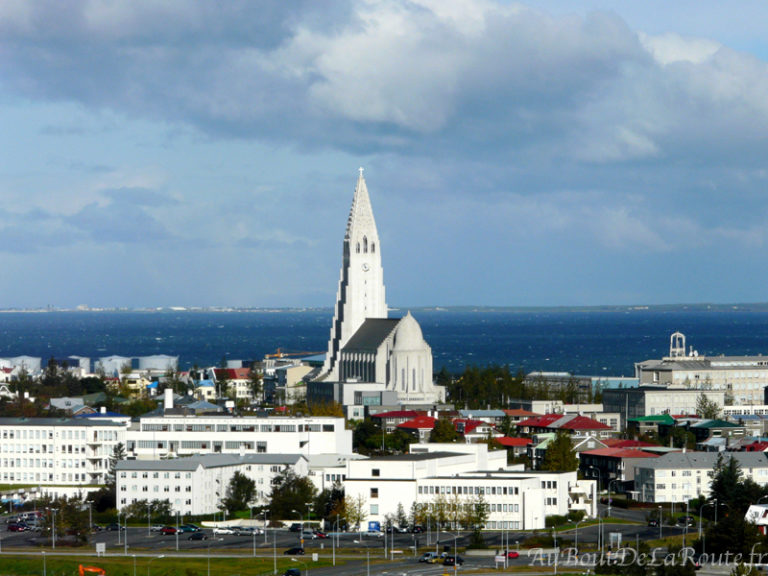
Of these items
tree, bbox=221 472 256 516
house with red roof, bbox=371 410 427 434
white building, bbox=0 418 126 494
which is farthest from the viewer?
house with red roof, bbox=371 410 427 434

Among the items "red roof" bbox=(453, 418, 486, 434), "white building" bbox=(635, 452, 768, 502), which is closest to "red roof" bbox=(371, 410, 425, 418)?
"red roof" bbox=(453, 418, 486, 434)

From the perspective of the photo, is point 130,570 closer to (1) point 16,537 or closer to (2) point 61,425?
(1) point 16,537

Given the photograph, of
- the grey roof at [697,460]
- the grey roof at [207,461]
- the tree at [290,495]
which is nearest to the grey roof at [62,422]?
the grey roof at [207,461]

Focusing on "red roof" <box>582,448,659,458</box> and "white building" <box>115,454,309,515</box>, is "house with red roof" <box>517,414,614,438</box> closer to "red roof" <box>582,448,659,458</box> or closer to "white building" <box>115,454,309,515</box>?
"red roof" <box>582,448,659,458</box>

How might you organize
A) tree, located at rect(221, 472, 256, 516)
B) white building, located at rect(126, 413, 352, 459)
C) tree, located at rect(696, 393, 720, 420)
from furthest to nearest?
tree, located at rect(696, 393, 720, 420)
white building, located at rect(126, 413, 352, 459)
tree, located at rect(221, 472, 256, 516)

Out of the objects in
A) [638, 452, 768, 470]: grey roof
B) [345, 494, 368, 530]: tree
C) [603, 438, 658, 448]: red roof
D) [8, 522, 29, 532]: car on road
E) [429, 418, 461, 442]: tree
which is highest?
[429, 418, 461, 442]: tree

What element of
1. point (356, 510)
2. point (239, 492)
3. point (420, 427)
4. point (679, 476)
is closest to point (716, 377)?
point (420, 427)

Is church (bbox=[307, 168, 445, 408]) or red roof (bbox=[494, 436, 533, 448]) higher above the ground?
church (bbox=[307, 168, 445, 408])

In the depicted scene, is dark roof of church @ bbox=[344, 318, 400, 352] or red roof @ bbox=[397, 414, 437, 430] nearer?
red roof @ bbox=[397, 414, 437, 430]
